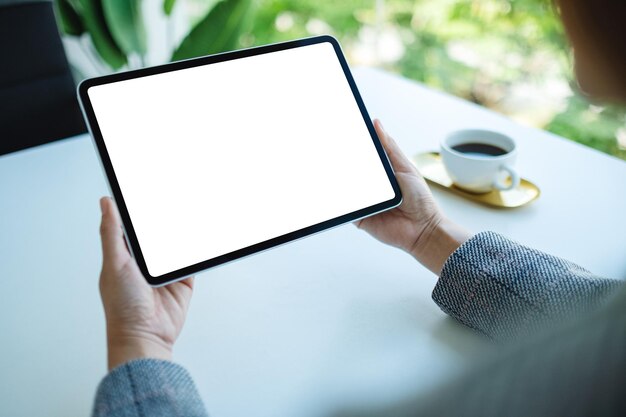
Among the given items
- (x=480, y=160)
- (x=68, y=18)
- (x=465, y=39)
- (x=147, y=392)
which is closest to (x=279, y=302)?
(x=147, y=392)

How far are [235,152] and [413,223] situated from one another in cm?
25

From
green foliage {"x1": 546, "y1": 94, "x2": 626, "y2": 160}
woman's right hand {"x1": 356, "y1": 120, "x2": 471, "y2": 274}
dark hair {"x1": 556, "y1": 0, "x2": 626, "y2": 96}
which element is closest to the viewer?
dark hair {"x1": 556, "y1": 0, "x2": 626, "y2": 96}

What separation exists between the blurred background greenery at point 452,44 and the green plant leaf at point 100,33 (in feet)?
0.78

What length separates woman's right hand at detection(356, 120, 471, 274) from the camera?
0.73 metres

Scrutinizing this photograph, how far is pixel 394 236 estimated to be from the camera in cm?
75

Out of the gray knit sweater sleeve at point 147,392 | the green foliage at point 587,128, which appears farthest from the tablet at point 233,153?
the green foliage at point 587,128

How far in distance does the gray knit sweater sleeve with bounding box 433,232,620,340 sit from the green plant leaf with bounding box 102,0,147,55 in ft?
4.04

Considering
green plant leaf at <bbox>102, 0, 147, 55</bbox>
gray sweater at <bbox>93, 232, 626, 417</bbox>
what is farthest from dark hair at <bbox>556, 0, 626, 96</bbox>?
green plant leaf at <bbox>102, 0, 147, 55</bbox>

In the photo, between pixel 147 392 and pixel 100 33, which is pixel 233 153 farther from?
pixel 100 33

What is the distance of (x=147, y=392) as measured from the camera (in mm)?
485

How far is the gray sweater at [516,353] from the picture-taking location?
0.35 m

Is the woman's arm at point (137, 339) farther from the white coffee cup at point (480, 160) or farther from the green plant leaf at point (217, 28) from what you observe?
the green plant leaf at point (217, 28)

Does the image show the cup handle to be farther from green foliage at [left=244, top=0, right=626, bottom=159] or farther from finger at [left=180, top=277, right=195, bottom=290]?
green foliage at [left=244, top=0, right=626, bottom=159]

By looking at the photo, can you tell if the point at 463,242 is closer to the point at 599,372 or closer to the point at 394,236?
the point at 394,236
